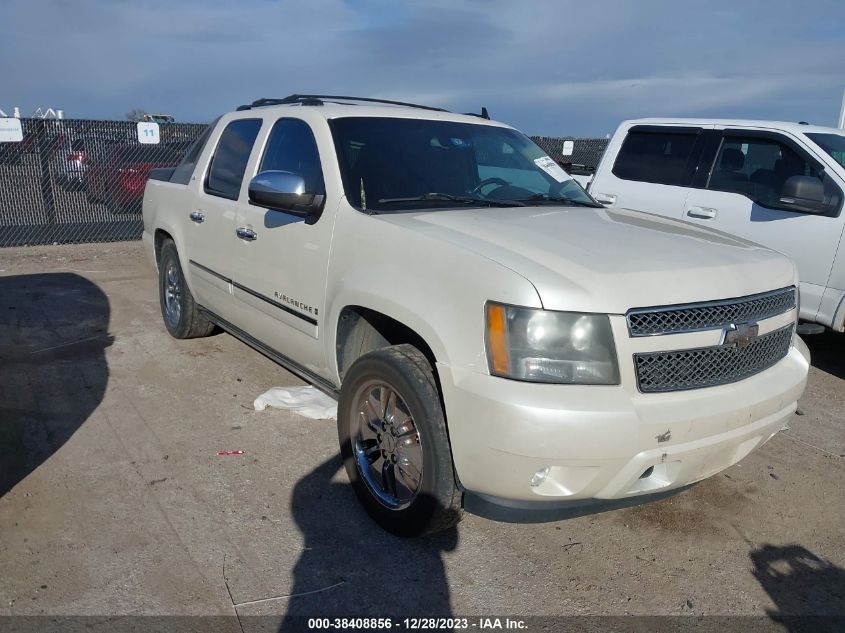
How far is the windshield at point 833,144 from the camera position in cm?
580

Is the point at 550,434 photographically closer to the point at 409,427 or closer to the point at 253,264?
the point at 409,427

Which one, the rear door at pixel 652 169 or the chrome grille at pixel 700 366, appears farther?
the rear door at pixel 652 169

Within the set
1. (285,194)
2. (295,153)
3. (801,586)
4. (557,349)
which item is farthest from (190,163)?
(801,586)

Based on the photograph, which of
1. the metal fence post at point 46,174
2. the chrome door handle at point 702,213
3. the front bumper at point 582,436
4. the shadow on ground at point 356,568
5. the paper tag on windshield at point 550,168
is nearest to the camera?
the front bumper at point 582,436

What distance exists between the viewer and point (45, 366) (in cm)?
533

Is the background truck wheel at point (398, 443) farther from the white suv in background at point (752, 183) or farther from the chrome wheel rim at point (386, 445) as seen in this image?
the white suv in background at point (752, 183)

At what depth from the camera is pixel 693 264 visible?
111 inches

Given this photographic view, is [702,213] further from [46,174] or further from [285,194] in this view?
[46,174]

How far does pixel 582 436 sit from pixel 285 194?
6.26 feet

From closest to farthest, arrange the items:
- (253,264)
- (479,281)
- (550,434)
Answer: (550,434) < (479,281) < (253,264)

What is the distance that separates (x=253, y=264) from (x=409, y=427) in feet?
5.61

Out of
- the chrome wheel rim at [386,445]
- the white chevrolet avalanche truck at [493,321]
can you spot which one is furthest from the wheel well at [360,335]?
the chrome wheel rim at [386,445]

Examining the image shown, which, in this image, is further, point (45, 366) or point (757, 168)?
point (757, 168)

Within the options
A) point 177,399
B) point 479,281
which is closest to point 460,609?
point 479,281
